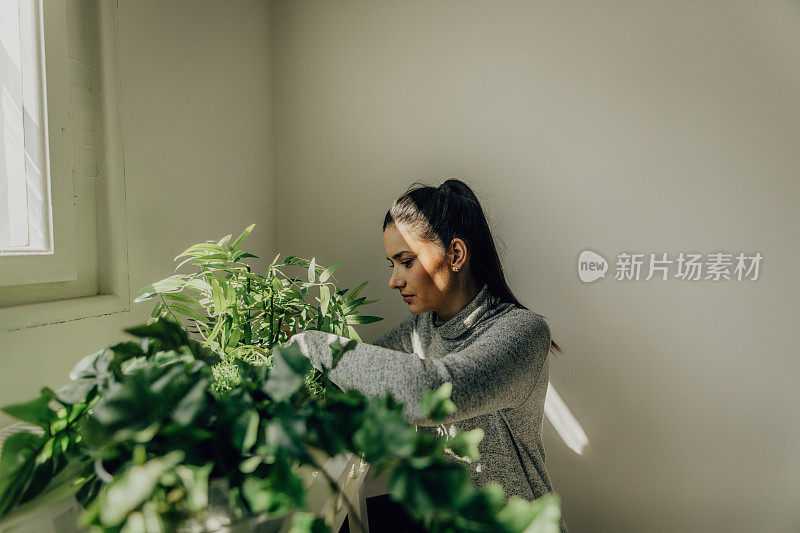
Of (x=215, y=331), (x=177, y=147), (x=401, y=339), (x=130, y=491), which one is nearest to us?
(x=130, y=491)

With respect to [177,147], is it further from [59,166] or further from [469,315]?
[469,315]

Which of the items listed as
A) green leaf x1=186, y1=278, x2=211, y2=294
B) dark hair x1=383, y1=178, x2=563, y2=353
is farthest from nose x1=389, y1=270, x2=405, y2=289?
green leaf x1=186, y1=278, x2=211, y2=294

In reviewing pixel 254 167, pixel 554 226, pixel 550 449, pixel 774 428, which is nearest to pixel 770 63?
pixel 554 226

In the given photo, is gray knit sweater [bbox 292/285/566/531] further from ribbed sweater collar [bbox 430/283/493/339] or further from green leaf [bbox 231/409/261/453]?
green leaf [bbox 231/409/261/453]

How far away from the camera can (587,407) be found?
4.27 feet

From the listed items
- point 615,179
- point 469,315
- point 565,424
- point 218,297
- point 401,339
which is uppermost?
point 615,179

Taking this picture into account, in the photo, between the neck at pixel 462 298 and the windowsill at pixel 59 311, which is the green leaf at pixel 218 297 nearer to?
the windowsill at pixel 59 311

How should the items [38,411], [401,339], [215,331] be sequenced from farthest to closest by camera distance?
Result: [401,339]
[215,331]
[38,411]

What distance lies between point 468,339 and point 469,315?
0.06m

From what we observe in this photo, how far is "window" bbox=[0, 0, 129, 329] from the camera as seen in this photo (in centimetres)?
69

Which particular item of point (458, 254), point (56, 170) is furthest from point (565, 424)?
point (56, 170)

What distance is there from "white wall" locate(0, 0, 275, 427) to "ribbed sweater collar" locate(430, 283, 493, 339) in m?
0.61

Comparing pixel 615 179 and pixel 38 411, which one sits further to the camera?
pixel 615 179

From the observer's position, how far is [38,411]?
42 centimetres
